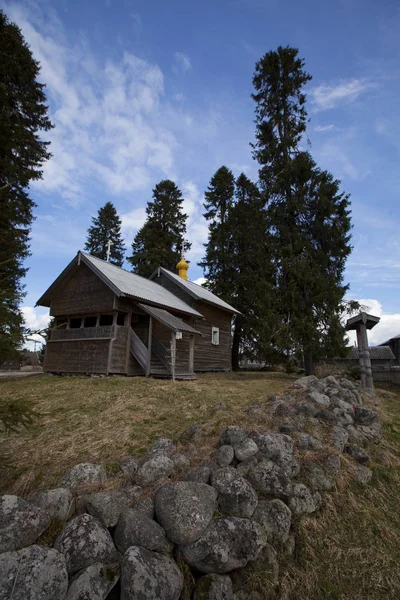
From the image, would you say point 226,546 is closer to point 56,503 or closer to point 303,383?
point 56,503

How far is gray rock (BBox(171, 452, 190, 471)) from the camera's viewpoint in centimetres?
411

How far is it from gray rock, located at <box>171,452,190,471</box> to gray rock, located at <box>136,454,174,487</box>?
5.2 inches

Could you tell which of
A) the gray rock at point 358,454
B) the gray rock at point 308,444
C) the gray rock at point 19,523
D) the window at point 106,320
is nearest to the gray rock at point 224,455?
the gray rock at point 308,444

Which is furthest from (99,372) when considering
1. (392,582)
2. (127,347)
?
(392,582)

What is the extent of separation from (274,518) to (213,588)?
981 millimetres

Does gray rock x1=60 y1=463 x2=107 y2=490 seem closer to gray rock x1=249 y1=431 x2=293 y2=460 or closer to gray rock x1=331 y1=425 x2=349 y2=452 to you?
gray rock x1=249 y1=431 x2=293 y2=460

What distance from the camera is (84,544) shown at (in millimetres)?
2617

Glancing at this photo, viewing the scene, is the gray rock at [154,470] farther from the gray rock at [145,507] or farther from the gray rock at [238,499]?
the gray rock at [238,499]

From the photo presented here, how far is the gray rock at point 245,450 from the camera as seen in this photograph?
4254 millimetres

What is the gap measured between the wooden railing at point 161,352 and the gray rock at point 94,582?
39.9 ft

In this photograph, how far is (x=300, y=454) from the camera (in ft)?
15.2

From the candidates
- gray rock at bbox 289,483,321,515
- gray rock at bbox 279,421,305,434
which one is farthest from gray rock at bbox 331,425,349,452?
gray rock at bbox 289,483,321,515

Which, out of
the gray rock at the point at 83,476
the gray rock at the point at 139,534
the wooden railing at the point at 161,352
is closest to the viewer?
the gray rock at the point at 139,534

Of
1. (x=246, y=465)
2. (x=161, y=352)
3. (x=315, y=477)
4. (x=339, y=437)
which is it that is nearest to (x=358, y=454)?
(x=339, y=437)
